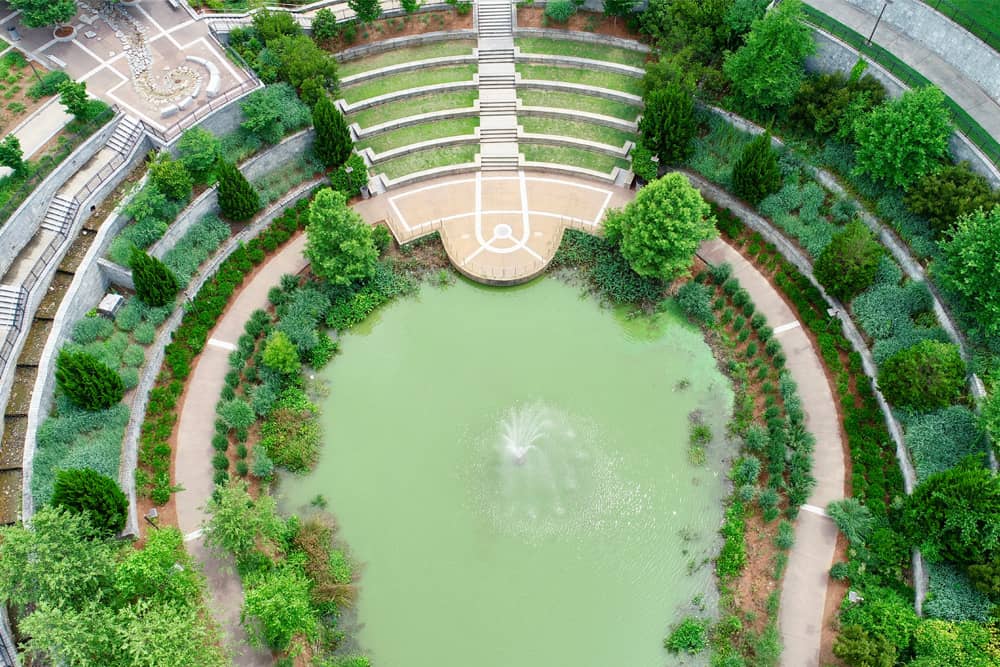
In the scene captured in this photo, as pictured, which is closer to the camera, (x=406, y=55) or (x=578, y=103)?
(x=578, y=103)

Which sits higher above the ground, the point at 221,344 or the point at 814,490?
the point at 814,490

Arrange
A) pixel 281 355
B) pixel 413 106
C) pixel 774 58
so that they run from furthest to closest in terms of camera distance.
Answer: pixel 413 106
pixel 774 58
pixel 281 355

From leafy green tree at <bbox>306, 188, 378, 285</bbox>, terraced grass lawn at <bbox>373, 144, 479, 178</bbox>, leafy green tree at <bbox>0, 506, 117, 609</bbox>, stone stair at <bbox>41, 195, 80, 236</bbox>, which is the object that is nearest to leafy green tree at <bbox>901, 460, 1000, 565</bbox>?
leafy green tree at <bbox>306, 188, 378, 285</bbox>

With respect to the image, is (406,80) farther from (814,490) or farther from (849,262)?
Answer: (814,490)

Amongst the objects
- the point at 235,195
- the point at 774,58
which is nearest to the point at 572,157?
the point at 774,58

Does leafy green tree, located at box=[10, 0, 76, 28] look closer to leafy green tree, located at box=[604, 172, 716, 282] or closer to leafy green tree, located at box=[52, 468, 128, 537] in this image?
leafy green tree, located at box=[52, 468, 128, 537]

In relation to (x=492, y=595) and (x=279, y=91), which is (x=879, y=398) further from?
(x=279, y=91)

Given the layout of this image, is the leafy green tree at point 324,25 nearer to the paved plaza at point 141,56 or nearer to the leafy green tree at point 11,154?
the paved plaza at point 141,56

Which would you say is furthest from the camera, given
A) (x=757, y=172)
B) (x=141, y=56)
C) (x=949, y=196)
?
(x=141, y=56)
